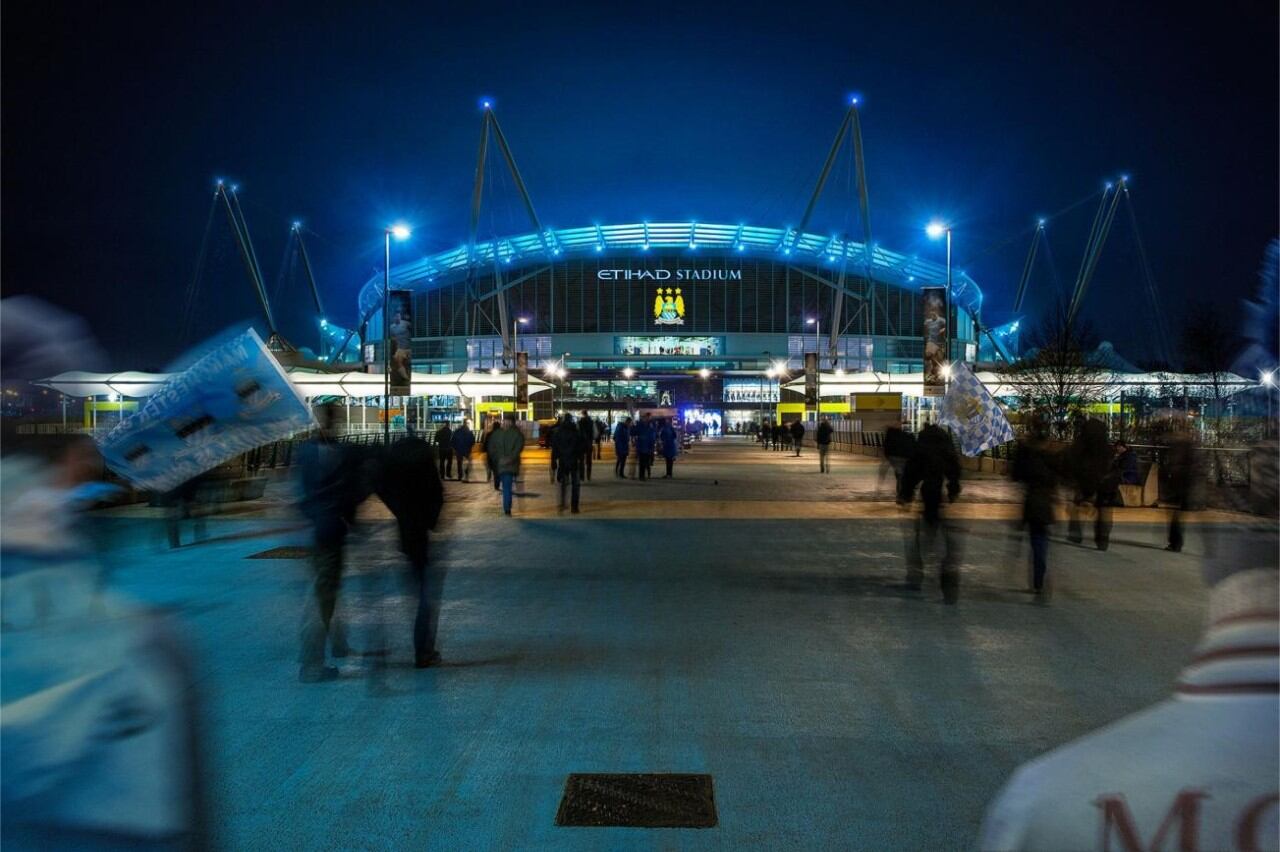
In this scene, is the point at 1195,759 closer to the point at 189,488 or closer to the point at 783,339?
the point at 189,488

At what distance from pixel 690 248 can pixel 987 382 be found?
5857cm

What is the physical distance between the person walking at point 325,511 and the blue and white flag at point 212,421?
5.72 feet

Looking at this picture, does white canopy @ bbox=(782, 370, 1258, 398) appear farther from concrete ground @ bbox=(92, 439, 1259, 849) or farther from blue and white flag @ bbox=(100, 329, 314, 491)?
blue and white flag @ bbox=(100, 329, 314, 491)

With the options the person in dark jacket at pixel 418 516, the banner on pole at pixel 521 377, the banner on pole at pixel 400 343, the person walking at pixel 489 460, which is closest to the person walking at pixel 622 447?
the person walking at pixel 489 460

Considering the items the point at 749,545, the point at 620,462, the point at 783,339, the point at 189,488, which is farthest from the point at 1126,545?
the point at 783,339

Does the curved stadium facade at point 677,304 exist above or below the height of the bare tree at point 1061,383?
above

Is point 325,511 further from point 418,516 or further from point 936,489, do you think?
point 936,489

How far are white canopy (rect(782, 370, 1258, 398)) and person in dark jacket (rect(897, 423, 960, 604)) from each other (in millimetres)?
24067

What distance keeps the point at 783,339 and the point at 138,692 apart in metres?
96.6

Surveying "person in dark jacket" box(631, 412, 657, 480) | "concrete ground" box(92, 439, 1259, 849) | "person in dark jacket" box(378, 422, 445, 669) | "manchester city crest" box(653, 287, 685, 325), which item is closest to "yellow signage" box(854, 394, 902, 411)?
"person in dark jacket" box(631, 412, 657, 480)

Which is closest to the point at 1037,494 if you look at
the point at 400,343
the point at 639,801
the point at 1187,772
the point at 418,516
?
the point at 418,516

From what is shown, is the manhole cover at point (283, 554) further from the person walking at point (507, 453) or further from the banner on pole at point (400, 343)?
the banner on pole at point (400, 343)

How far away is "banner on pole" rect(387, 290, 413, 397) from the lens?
3159cm

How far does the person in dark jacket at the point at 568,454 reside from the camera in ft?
58.5
